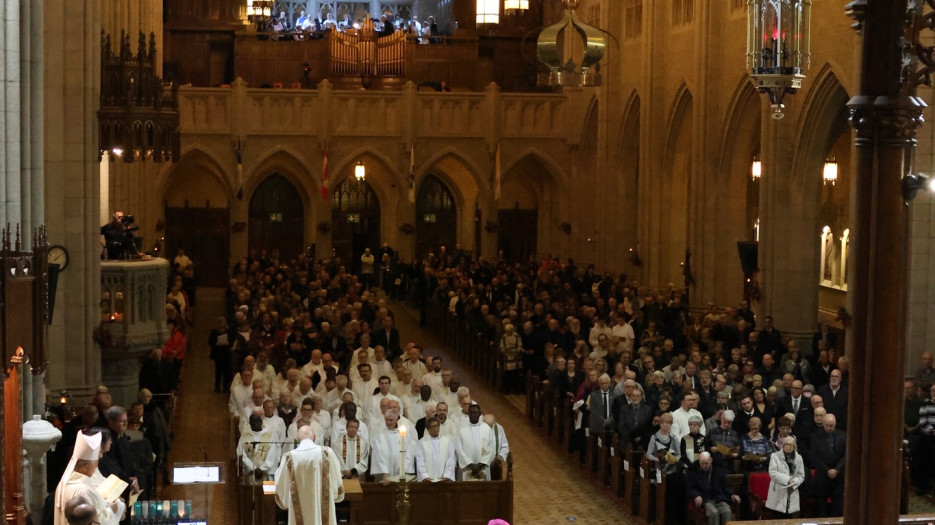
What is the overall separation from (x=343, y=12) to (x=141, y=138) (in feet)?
73.9

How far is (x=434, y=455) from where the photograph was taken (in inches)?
521

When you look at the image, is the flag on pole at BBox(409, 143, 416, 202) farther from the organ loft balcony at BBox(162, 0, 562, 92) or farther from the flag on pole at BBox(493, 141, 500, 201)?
the flag on pole at BBox(493, 141, 500, 201)

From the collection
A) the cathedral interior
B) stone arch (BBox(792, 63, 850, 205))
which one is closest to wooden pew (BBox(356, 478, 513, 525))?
the cathedral interior

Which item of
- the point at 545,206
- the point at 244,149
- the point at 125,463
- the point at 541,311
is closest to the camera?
the point at 125,463

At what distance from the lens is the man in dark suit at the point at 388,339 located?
2067 centimetres

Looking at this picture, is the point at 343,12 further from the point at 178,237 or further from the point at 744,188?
the point at 744,188

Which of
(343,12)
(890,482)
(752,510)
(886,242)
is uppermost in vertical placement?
(343,12)

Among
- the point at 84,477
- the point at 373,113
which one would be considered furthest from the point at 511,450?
the point at 373,113

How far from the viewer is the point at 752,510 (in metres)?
13.2

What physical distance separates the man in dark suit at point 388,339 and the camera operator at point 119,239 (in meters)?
4.80

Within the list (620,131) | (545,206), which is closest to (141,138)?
(620,131)

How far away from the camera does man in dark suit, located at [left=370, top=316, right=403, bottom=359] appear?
20.7 m

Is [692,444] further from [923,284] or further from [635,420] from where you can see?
[923,284]

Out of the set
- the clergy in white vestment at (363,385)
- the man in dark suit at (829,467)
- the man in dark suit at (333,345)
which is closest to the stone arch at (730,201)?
the man in dark suit at (333,345)
